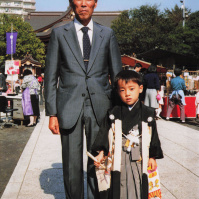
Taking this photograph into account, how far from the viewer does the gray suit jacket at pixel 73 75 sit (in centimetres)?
263

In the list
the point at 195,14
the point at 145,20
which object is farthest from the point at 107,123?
the point at 145,20

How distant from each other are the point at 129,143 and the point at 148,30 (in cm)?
3113

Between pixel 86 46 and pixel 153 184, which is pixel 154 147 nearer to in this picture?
pixel 153 184

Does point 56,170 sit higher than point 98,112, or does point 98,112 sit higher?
point 98,112

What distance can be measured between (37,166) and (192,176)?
2350 mm

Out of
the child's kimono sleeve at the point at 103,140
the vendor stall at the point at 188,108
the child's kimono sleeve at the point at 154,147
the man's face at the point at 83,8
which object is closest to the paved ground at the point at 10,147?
the child's kimono sleeve at the point at 103,140

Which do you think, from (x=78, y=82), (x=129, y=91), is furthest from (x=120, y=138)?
(x=78, y=82)

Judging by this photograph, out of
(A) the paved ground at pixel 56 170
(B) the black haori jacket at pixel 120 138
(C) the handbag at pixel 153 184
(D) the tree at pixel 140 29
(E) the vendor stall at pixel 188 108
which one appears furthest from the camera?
(D) the tree at pixel 140 29

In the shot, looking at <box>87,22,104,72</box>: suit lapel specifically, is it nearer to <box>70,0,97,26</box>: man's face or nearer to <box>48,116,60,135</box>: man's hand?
<box>70,0,97,26</box>: man's face

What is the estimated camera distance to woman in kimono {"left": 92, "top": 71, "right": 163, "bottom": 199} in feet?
7.72

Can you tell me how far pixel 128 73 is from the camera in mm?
2449

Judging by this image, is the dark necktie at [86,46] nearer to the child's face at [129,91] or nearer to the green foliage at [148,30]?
Result: the child's face at [129,91]

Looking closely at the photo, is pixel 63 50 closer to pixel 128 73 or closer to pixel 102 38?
pixel 102 38

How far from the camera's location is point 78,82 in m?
2.63
